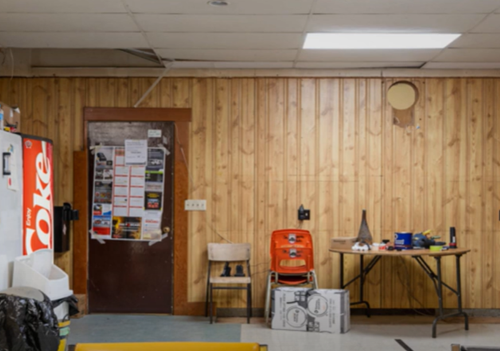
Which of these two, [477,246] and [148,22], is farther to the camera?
[477,246]

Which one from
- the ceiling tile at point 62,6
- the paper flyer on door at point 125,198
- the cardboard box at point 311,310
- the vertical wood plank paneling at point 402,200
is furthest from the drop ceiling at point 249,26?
the cardboard box at point 311,310

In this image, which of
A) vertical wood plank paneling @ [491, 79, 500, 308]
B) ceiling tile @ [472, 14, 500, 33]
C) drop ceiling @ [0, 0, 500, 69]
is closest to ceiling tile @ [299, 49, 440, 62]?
drop ceiling @ [0, 0, 500, 69]

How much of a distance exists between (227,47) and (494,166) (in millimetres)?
3174

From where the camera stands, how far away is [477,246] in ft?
21.9

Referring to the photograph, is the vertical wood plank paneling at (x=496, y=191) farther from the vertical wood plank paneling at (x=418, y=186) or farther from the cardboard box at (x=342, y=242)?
the cardboard box at (x=342, y=242)

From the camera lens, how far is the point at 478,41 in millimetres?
5516

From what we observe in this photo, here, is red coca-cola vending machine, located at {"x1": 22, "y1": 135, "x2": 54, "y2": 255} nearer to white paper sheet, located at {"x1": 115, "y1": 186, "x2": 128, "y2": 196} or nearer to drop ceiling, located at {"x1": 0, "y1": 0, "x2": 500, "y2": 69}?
drop ceiling, located at {"x1": 0, "y1": 0, "x2": 500, "y2": 69}

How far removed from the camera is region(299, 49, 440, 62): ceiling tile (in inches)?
232

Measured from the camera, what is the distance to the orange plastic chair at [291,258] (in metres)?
6.23

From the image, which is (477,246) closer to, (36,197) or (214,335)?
(214,335)

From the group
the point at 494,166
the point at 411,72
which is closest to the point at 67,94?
the point at 411,72

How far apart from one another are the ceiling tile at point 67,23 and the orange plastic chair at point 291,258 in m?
2.59

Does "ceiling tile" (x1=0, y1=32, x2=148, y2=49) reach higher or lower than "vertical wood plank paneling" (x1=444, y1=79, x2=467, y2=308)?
higher

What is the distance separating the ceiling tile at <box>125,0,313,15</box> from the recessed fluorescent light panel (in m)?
0.78
